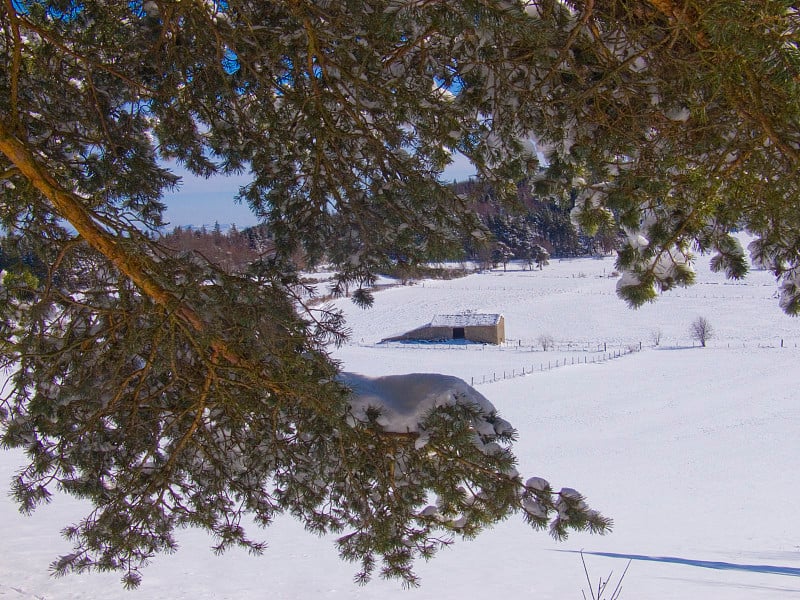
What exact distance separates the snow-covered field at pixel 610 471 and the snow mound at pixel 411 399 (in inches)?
213

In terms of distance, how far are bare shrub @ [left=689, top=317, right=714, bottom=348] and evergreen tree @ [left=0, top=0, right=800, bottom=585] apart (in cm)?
3306

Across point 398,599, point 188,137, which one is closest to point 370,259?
point 188,137

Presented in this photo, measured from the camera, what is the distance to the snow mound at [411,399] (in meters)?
3.70

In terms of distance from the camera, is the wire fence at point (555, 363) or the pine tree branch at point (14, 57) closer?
the pine tree branch at point (14, 57)

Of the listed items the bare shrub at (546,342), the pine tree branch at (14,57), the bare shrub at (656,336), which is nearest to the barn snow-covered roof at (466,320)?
the bare shrub at (546,342)

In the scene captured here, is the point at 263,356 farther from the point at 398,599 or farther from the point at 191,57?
the point at 398,599

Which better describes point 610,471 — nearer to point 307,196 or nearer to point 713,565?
point 713,565

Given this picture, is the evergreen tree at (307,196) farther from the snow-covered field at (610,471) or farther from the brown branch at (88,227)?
the snow-covered field at (610,471)

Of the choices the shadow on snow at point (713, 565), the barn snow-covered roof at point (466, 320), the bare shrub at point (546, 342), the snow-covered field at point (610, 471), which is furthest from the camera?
the barn snow-covered roof at point (466, 320)

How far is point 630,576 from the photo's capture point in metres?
9.35

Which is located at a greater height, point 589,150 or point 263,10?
point 263,10

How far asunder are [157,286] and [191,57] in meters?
1.60

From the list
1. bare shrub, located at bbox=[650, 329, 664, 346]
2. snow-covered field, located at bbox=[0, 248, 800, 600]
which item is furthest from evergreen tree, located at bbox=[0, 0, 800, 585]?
bare shrub, located at bbox=[650, 329, 664, 346]

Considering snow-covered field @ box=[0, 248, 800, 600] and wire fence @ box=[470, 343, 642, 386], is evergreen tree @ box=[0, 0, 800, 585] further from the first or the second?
wire fence @ box=[470, 343, 642, 386]
